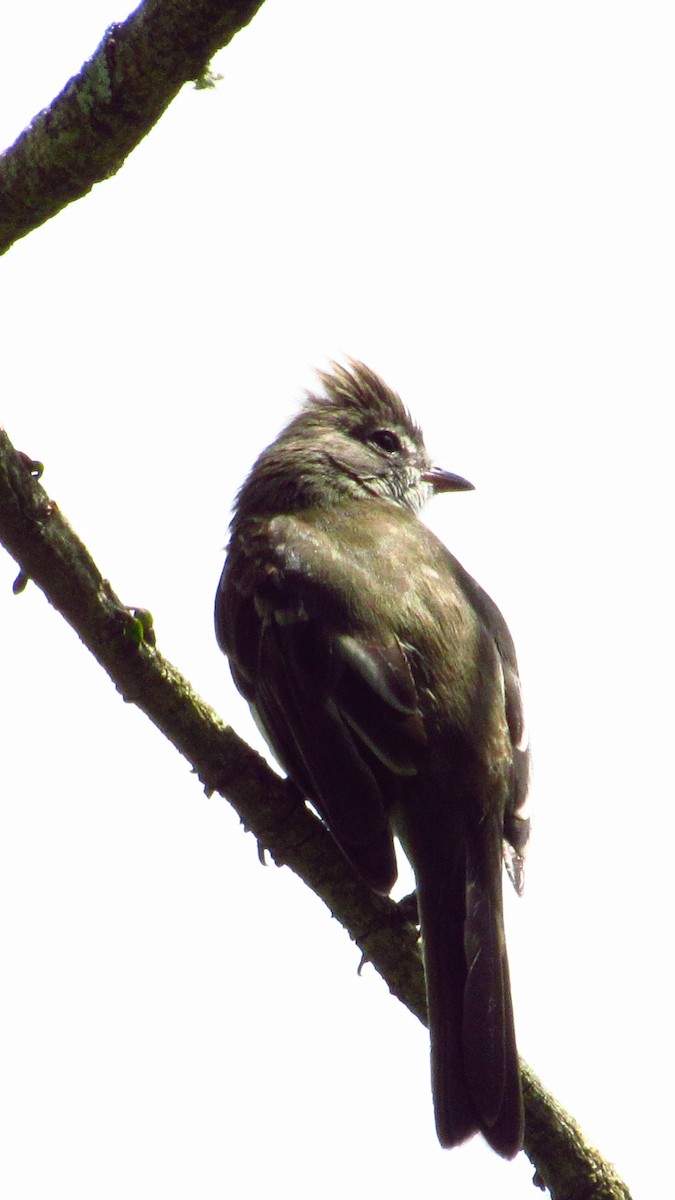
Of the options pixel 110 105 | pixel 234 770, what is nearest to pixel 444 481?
pixel 234 770

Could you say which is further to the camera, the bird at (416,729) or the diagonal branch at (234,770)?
the bird at (416,729)

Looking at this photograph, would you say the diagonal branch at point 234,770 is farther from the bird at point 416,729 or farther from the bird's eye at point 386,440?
the bird's eye at point 386,440

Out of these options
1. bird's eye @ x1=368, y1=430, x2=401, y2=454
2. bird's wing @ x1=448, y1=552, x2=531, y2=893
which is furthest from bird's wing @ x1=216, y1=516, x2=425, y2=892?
bird's eye @ x1=368, y1=430, x2=401, y2=454

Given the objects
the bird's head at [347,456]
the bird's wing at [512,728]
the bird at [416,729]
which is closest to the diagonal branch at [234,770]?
the bird at [416,729]

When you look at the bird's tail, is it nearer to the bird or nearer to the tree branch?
the bird

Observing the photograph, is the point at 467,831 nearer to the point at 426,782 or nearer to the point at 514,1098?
the point at 426,782

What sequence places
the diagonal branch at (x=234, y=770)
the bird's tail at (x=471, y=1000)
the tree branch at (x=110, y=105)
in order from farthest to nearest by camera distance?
the bird's tail at (x=471, y=1000), the diagonal branch at (x=234, y=770), the tree branch at (x=110, y=105)

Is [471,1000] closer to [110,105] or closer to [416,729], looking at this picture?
[416,729]
